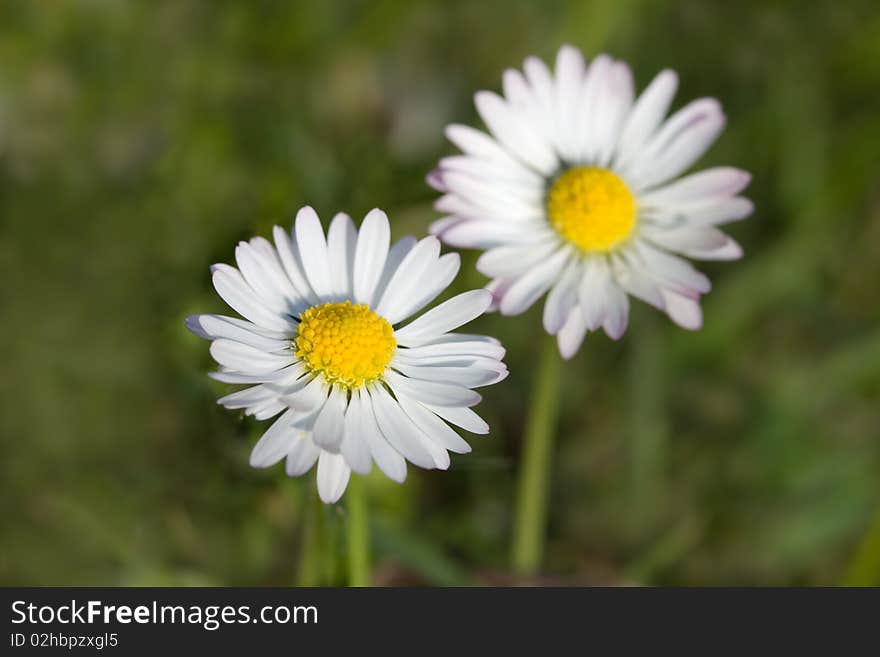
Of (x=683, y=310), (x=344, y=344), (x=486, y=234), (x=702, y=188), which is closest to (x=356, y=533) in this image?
(x=344, y=344)

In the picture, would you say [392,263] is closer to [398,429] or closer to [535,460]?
[398,429]

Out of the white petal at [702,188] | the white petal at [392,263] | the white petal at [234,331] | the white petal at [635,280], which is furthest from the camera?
the white petal at [702,188]

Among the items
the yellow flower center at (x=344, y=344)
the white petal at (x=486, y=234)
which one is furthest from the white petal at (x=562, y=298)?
the yellow flower center at (x=344, y=344)

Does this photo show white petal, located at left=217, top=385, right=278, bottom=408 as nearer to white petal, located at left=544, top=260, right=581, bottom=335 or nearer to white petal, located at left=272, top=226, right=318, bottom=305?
white petal, located at left=272, top=226, right=318, bottom=305

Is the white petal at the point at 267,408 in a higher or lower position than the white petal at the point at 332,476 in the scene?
higher

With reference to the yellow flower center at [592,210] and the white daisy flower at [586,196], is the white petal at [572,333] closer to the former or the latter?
the white daisy flower at [586,196]

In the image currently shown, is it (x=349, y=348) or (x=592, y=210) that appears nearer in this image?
(x=349, y=348)
